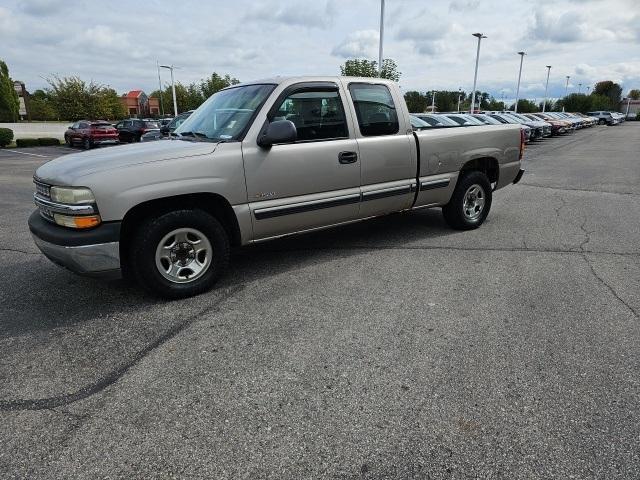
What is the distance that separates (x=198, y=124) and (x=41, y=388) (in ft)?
9.64

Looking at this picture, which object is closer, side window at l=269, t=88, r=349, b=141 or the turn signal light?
the turn signal light

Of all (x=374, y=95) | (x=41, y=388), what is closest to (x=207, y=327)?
(x=41, y=388)

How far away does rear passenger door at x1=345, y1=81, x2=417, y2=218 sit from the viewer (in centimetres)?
500

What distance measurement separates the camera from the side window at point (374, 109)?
5.00 metres

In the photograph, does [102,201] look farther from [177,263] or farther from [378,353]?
[378,353]

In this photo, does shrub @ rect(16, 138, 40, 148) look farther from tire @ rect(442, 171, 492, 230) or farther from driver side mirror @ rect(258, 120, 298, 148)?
driver side mirror @ rect(258, 120, 298, 148)

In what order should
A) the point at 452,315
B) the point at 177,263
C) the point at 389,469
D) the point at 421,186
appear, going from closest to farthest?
the point at 389,469
the point at 452,315
the point at 177,263
the point at 421,186

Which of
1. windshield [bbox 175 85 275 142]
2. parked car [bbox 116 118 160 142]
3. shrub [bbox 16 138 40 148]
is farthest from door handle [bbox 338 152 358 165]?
shrub [bbox 16 138 40 148]

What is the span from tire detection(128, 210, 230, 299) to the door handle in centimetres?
141

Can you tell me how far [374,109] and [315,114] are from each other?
0.80 metres

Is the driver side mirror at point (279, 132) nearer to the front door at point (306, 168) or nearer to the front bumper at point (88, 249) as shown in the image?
the front door at point (306, 168)

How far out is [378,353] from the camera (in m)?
3.22

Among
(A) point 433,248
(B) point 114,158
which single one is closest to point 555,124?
(A) point 433,248

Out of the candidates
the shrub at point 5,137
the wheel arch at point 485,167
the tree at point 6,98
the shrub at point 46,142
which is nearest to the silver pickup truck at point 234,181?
the wheel arch at point 485,167
